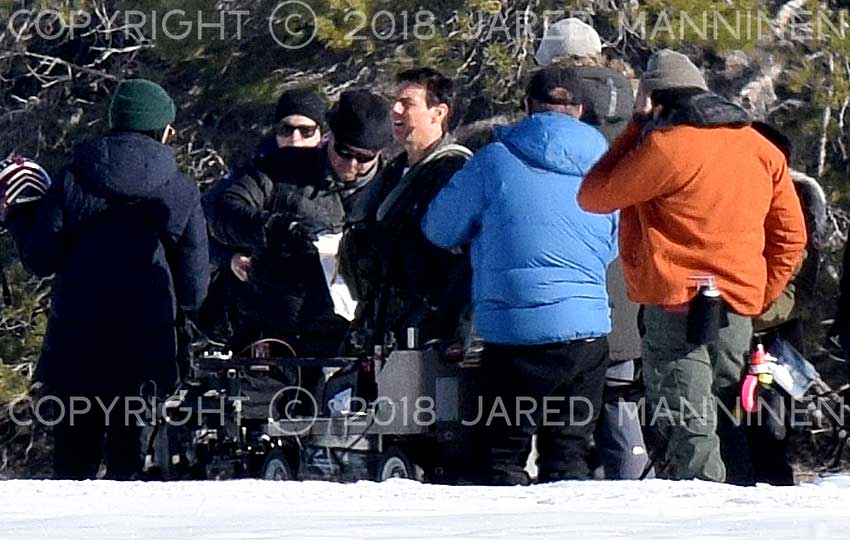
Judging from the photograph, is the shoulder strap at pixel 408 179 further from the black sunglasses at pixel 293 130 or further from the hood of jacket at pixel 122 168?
the black sunglasses at pixel 293 130

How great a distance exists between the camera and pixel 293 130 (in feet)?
27.4

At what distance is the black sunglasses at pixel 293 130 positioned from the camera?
8.36m

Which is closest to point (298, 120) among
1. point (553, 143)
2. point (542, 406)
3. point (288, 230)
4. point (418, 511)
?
point (288, 230)

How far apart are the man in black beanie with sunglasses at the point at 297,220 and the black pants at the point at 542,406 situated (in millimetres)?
1528

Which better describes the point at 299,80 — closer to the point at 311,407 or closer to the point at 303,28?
the point at 303,28

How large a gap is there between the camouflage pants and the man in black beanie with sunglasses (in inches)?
78.2

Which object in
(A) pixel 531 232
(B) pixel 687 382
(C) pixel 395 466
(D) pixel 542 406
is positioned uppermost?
(A) pixel 531 232

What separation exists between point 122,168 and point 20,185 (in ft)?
1.27

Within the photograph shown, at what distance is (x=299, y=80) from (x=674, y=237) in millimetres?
5865

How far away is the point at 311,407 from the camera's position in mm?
8094

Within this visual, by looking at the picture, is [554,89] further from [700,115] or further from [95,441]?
[95,441]

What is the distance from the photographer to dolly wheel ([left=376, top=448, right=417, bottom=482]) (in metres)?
7.23

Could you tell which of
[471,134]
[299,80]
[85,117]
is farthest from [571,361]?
[85,117]

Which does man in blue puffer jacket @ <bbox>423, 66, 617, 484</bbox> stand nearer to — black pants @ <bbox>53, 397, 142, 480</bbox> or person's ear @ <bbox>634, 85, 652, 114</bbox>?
person's ear @ <bbox>634, 85, 652, 114</bbox>
